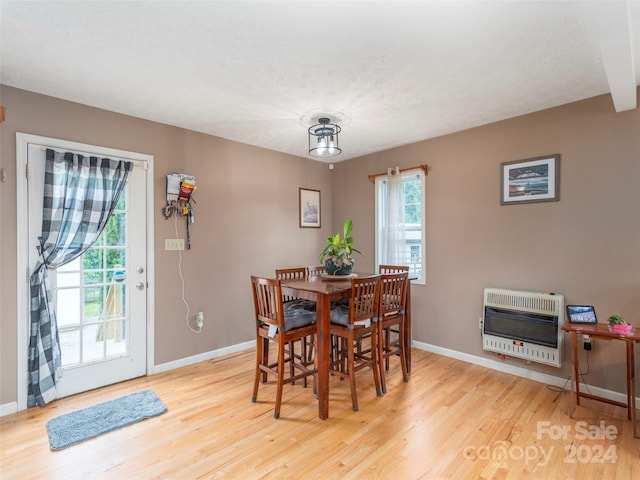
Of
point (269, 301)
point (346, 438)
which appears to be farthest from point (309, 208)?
point (346, 438)

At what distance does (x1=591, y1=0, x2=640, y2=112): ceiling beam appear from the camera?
1437 millimetres

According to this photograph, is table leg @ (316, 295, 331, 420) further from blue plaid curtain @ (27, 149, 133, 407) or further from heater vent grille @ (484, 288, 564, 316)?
→ blue plaid curtain @ (27, 149, 133, 407)

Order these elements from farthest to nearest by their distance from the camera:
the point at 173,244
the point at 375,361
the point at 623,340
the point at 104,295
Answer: the point at 173,244, the point at 104,295, the point at 375,361, the point at 623,340

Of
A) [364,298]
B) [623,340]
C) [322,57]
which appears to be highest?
[322,57]

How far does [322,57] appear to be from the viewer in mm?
2049

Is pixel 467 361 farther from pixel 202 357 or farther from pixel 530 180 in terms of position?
pixel 202 357

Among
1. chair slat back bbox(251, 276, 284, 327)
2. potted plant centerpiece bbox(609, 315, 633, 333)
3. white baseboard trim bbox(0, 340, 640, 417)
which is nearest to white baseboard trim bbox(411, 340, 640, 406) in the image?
white baseboard trim bbox(0, 340, 640, 417)

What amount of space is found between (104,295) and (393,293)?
8.54 ft

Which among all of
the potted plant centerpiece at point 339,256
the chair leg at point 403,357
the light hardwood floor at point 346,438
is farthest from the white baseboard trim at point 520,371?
the potted plant centerpiece at point 339,256

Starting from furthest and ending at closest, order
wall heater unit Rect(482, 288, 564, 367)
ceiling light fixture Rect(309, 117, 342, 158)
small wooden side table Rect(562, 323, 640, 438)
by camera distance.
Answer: ceiling light fixture Rect(309, 117, 342, 158) → wall heater unit Rect(482, 288, 564, 367) → small wooden side table Rect(562, 323, 640, 438)

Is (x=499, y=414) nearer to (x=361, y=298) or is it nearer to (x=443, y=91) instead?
(x=361, y=298)

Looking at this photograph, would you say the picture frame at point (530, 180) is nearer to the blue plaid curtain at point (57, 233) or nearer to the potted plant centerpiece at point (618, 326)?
the potted plant centerpiece at point (618, 326)

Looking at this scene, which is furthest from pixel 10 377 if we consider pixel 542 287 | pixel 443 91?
pixel 542 287

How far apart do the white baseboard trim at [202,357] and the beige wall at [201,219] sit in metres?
0.05
